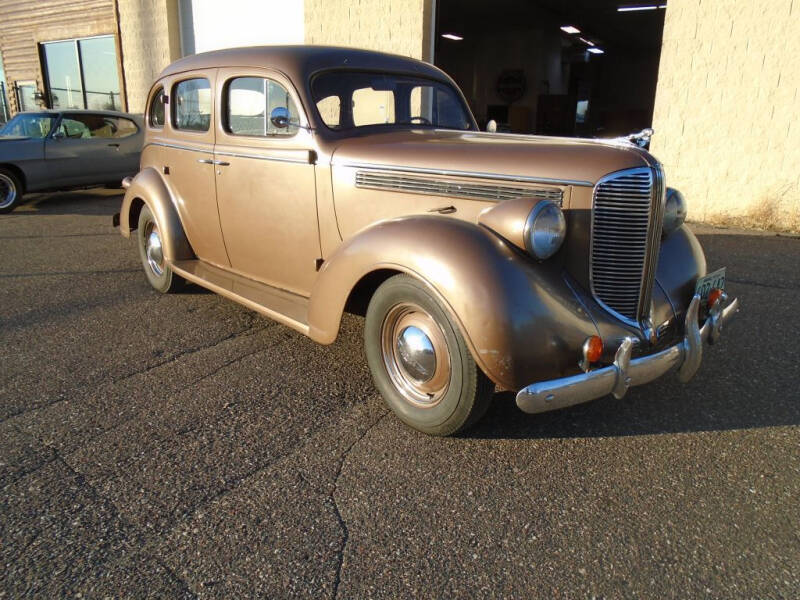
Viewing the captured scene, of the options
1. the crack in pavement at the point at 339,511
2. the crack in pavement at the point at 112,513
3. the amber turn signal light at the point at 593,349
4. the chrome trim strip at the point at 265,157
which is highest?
the chrome trim strip at the point at 265,157

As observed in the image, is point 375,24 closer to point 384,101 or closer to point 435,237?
point 384,101

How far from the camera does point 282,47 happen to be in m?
3.70

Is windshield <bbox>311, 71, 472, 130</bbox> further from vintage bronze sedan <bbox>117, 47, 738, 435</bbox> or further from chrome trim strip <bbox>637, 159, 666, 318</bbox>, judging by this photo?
chrome trim strip <bbox>637, 159, 666, 318</bbox>

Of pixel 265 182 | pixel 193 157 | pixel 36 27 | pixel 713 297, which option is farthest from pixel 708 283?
pixel 36 27

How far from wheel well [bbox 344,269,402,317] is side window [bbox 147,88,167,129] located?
265cm

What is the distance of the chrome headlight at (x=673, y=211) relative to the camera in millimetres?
3213

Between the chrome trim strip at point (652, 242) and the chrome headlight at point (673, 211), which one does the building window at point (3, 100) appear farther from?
the chrome trim strip at point (652, 242)

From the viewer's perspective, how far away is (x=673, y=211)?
10.5 ft

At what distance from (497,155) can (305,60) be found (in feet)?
4.86

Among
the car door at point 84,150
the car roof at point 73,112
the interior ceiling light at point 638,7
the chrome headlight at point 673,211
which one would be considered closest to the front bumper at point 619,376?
the chrome headlight at point 673,211

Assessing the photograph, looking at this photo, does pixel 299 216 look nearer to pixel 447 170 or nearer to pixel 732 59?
pixel 447 170

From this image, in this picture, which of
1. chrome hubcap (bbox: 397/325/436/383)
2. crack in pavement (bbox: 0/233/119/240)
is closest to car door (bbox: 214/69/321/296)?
chrome hubcap (bbox: 397/325/436/383)

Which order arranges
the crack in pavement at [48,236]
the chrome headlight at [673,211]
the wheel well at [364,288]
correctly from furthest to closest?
1. the crack in pavement at [48,236]
2. the chrome headlight at [673,211]
3. the wheel well at [364,288]

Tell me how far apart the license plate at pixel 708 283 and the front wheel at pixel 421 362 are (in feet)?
3.99
